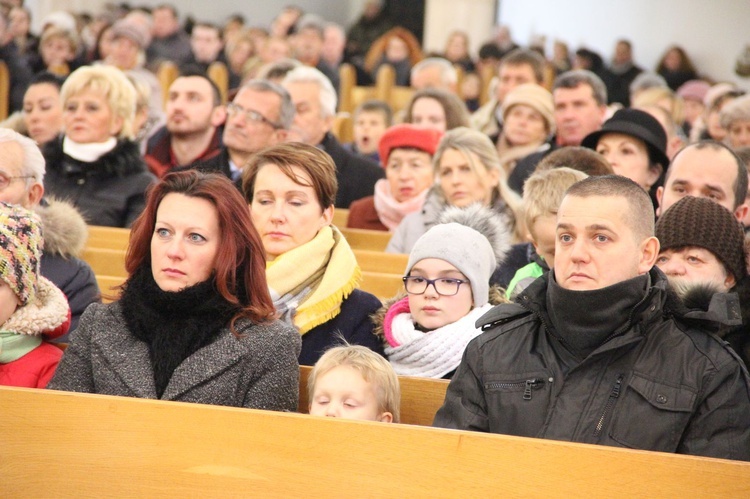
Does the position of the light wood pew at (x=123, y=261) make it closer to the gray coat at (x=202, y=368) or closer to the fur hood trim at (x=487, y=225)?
the fur hood trim at (x=487, y=225)

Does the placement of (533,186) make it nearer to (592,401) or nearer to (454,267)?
(454,267)

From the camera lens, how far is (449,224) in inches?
144

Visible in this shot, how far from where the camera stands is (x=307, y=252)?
3.48m

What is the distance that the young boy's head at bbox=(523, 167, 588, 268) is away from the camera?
373cm

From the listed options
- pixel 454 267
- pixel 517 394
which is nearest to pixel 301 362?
pixel 454 267

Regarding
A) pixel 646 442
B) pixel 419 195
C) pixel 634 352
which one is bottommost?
pixel 419 195

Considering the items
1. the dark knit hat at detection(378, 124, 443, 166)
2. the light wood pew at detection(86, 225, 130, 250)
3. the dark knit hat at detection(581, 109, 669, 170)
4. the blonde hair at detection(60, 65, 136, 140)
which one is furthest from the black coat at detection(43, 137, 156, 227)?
the dark knit hat at detection(581, 109, 669, 170)

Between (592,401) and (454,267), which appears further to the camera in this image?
(454,267)

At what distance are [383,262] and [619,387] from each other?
196 centimetres

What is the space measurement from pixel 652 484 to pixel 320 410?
3.11ft

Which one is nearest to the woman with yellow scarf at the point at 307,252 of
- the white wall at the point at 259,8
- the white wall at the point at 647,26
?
the white wall at the point at 647,26

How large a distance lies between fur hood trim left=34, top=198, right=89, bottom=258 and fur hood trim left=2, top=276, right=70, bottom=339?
636 millimetres

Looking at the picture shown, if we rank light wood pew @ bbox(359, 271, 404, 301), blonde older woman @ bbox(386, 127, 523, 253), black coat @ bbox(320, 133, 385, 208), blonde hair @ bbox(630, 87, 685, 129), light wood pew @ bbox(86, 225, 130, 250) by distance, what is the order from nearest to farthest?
light wood pew @ bbox(359, 271, 404, 301) → light wood pew @ bbox(86, 225, 130, 250) → blonde older woman @ bbox(386, 127, 523, 253) → black coat @ bbox(320, 133, 385, 208) → blonde hair @ bbox(630, 87, 685, 129)

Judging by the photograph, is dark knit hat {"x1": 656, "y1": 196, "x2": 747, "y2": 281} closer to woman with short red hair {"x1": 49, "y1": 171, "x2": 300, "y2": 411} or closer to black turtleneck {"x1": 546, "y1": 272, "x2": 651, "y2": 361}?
black turtleneck {"x1": 546, "y1": 272, "x2": 651, "y2": 361}
